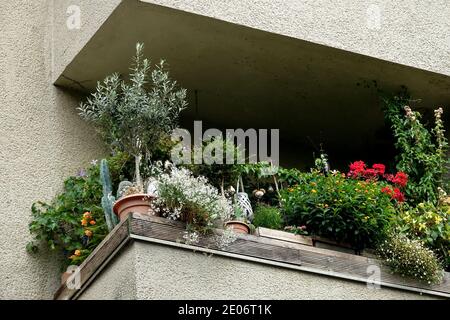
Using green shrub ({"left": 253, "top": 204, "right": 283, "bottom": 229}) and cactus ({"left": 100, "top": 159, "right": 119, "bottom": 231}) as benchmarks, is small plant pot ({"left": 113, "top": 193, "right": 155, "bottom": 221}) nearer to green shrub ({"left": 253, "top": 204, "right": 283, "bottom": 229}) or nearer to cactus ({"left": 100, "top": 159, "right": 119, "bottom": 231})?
cactus ({"left": 100, "top": 159, "right": 119, "bottom": 231})

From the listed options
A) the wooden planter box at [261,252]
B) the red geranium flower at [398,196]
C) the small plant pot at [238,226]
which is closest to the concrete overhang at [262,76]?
the red geranium flower at [398,196]

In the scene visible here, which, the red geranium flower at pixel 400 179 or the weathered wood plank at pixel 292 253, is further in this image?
the red geranium flower at pixel 400 179

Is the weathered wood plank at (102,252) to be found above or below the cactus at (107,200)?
below

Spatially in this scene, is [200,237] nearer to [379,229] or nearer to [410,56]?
[379,229]

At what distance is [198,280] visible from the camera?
7082 millimetres

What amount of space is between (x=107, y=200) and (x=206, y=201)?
96 cm

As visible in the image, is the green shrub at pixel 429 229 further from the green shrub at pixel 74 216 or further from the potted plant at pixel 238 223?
the green shrub at pixel 74 216

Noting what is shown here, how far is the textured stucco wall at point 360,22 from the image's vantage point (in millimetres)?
8547

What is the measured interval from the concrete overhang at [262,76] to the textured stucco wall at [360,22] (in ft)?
0.26

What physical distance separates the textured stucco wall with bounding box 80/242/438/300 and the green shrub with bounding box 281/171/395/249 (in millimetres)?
536

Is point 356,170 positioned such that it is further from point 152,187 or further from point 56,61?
point 56,61

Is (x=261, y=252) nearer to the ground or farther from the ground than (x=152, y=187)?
nearer to the ground

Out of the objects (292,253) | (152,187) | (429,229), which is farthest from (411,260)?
(152,187)
